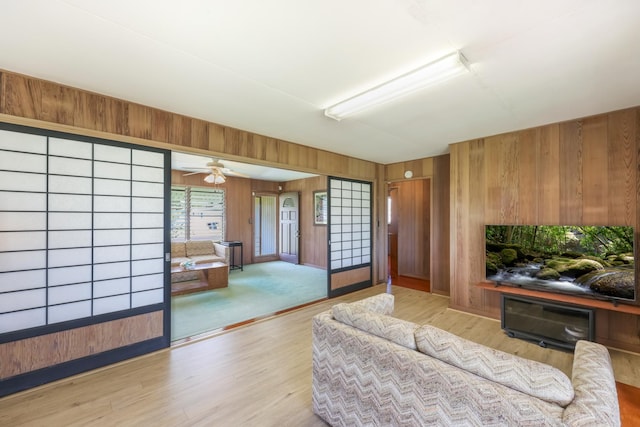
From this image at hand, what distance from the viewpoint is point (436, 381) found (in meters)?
1.23

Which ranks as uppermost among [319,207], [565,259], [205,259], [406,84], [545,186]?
[406,84]

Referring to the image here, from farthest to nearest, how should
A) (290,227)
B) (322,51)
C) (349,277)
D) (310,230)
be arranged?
(290,227) < (310,230) < (349,277) < (322,51)

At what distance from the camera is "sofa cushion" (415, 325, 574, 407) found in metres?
1.02

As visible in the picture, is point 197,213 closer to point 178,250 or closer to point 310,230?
point 178,250

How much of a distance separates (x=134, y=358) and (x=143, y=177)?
5.93 feet

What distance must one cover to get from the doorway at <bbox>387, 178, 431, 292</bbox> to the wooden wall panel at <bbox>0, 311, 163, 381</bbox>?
4.48m

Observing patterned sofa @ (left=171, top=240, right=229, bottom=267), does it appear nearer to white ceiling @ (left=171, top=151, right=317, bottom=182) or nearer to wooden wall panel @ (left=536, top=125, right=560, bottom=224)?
white ceiling @ (left=171, top=151, right=317, bottom=182)

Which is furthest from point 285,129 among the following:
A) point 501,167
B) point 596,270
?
point 596,270

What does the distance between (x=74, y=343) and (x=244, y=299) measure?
89.6 inches

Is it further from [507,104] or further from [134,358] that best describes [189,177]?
[507,104]

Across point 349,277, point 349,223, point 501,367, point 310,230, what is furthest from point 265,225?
point 501,367

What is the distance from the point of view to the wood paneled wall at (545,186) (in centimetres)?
272

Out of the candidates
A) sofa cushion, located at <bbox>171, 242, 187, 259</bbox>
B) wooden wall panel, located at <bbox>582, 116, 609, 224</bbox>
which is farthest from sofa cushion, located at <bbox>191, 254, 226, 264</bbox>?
wooden wall panel, located at <bbox>582, 116, 609, 224</bbox>

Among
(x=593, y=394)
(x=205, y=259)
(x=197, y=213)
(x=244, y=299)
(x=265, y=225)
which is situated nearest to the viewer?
(x=593, y=394)
